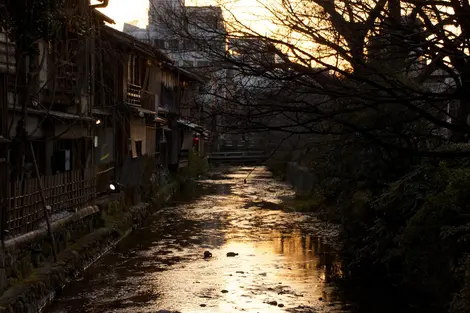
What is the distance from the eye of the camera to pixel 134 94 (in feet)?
81.5

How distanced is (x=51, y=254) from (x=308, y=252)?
25.3ft

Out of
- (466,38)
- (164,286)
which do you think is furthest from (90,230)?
(466,38)

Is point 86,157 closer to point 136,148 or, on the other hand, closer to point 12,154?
point 12,154

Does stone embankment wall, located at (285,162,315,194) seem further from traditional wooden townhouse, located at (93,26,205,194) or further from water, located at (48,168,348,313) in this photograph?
traditional wooden townhouse, located at (93,26,205,194)

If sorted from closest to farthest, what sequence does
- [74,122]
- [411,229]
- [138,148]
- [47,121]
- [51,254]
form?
[411,229], [51,254], [74,122], [47,121], [138,148]

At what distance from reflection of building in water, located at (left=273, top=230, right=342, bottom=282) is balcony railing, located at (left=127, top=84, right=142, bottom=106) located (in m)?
8.02

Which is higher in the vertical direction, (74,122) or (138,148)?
(74,122)

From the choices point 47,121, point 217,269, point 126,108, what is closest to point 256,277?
point 217,269

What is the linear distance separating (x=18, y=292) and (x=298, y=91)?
624 cm

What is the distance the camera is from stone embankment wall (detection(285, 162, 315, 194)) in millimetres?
29625

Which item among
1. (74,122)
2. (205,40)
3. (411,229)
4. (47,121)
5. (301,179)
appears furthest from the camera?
(301,179)

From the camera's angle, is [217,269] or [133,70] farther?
[133,70]

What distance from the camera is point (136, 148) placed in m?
25.3

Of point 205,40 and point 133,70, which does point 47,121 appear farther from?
point 133,70
